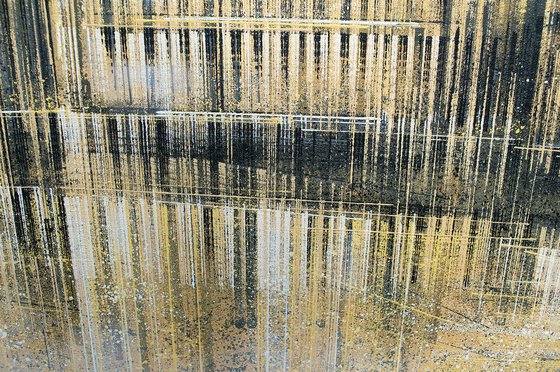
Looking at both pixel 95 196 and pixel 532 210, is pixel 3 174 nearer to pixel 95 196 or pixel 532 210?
pixel 95 196

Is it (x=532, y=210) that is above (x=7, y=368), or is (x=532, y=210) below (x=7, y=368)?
above

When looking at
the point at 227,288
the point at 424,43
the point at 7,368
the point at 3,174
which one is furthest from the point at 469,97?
the point at 7,368

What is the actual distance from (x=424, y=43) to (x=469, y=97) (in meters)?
0.07

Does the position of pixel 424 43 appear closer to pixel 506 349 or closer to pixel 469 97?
pixel 469 97

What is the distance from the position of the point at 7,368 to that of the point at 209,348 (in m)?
0.25

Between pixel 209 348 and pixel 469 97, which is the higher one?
pixel 469 97

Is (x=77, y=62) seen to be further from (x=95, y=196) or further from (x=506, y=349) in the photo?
(x=506, y=349)

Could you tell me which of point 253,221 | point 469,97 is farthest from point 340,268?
point 469,97

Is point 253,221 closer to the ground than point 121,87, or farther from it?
closer to the ground

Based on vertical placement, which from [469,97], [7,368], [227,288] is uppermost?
[469,97]

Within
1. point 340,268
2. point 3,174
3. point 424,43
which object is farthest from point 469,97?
point 3,174

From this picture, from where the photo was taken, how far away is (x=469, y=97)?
376mm

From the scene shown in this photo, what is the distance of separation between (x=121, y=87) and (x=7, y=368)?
1.23ft

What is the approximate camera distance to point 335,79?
1.25 feet
